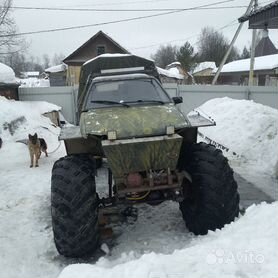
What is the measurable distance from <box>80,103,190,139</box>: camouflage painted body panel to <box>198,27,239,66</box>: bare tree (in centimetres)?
5202

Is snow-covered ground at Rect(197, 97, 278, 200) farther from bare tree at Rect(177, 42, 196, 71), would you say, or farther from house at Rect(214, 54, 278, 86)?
bare tree at Rect(177, 42, 196, 71)

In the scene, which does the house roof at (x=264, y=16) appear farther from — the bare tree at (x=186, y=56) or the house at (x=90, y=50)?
the bare tree at (x=186, y=56)

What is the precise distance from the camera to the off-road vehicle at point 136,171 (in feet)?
14.3

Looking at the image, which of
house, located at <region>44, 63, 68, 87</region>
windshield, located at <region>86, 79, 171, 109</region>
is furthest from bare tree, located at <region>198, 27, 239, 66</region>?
windshield, located at <region>86, 79, 171, 109</region>

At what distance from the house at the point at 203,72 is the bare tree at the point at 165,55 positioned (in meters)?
13.2

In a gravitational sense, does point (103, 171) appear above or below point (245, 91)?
below

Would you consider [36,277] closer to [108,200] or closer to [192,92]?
[108,200]

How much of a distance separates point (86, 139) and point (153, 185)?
42.1 inches

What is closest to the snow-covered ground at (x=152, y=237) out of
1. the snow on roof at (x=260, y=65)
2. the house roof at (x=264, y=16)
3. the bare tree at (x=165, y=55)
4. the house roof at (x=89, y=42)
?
the house roof at (x=264, y=16)

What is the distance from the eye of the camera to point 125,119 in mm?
4754

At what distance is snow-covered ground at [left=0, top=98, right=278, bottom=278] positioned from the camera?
10.2 ft

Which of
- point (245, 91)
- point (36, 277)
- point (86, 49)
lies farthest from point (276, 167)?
point (86, 49)

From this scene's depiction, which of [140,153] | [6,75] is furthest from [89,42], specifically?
[140,153]

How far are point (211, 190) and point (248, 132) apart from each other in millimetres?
6005
